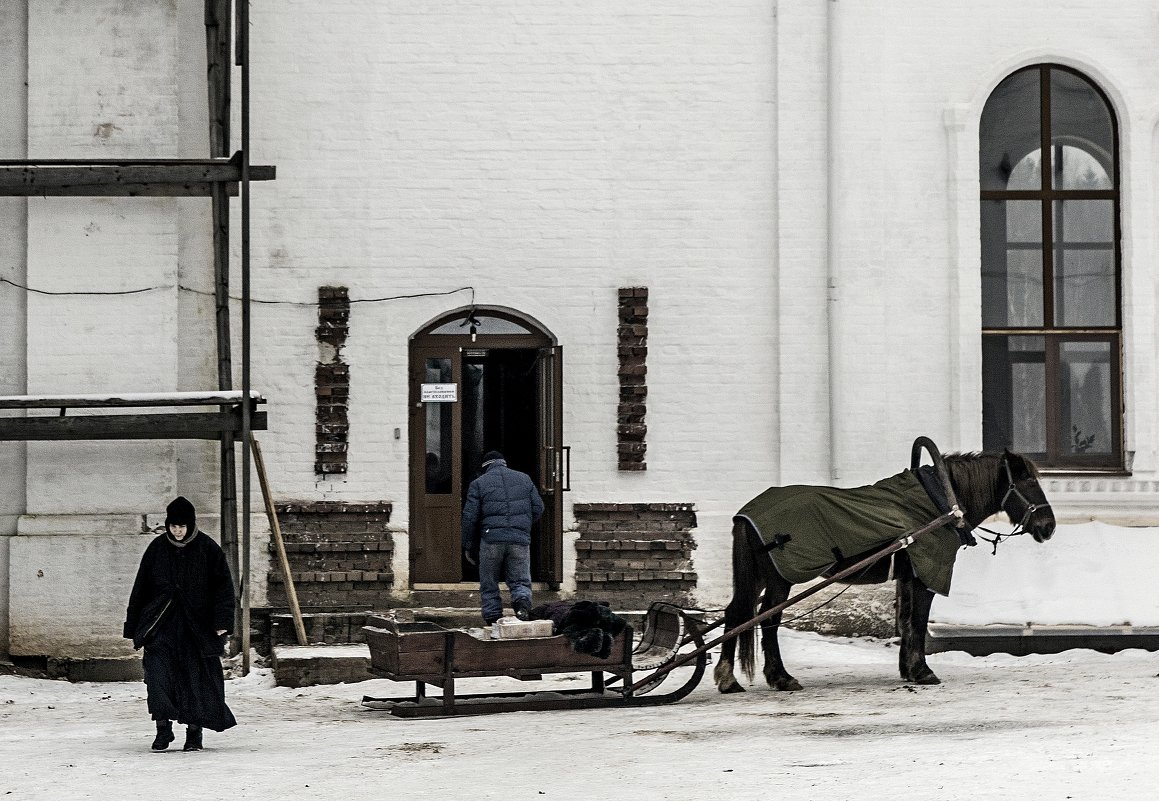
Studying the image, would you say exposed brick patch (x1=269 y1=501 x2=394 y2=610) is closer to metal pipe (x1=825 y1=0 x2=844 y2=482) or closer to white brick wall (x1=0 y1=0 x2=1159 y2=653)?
white brick wall (x1=0 y1=0 x2=1159 y2=653)

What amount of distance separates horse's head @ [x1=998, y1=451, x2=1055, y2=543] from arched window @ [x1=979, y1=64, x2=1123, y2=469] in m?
2.37

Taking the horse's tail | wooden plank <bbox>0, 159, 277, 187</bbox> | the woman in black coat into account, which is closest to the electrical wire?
wooden plank <bbox>0, 159, 277, 187</bbox>

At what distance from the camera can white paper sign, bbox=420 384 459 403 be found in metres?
13.6

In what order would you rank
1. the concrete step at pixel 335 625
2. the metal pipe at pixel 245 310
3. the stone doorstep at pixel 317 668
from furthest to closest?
1. the concrete step at pixel 335 625
2. the metal pipe at pixel 245 310
3. the stone doorstep at pixel 317 668

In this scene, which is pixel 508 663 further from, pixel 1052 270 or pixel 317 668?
pixel 1052 270

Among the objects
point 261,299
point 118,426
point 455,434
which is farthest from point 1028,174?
point 118,426

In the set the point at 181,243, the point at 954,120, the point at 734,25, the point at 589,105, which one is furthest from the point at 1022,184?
the point at 181,243

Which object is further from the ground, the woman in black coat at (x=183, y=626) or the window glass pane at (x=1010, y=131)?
the window glass pane at (x=1010, y=131)

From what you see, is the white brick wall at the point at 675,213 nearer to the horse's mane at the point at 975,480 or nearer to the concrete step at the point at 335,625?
the concrete step at the point at 335,625

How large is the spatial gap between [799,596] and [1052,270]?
492cm

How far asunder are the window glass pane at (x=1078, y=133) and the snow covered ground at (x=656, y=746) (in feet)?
14.6

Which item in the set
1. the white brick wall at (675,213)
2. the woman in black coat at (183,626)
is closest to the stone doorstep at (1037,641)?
the white brick wall at (675,213)

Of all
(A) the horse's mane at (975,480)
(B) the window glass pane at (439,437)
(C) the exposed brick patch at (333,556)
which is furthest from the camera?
(B) the window glass pane at (439,437)

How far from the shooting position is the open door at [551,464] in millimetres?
13516
